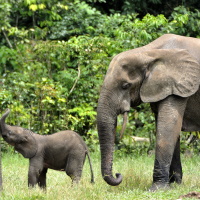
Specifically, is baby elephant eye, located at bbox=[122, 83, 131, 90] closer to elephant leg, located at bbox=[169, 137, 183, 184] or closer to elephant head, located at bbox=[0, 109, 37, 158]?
elephant leg, located at bbox=[169, 137, 183, 184]

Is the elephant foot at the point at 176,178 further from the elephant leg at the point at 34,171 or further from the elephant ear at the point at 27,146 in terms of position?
the elephant ear at the point at 27,146

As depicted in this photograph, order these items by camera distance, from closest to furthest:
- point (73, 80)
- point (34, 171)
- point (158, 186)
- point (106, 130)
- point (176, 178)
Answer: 1. point (106, 130)
2. point (158, 186)
3. point (34, 171)
4. point (176, 178)
5. point (73, 80)

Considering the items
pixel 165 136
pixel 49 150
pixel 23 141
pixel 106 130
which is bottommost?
pixel 49 150

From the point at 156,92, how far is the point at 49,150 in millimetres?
1887

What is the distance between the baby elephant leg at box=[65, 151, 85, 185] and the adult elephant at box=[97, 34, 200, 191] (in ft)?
2.65

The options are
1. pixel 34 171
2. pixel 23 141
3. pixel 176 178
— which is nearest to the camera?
pixel 34 171

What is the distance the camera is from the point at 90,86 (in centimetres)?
1415

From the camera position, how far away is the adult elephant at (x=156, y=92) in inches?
330

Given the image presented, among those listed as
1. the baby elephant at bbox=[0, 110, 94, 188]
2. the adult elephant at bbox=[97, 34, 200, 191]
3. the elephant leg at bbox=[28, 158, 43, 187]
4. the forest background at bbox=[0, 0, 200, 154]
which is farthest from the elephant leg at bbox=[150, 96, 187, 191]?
the forest background at bbox=[0, 0, 200, 154]

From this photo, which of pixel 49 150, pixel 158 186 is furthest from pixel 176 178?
pixel 49 150

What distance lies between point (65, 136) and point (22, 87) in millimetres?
4898

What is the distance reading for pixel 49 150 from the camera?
355 inches

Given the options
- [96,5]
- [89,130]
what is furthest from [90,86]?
[96,5]

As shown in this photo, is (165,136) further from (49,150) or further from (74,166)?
(49,150)
